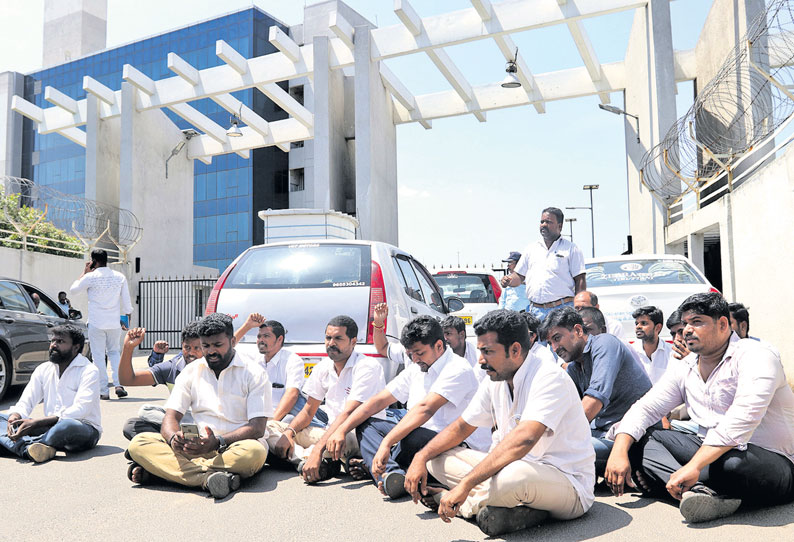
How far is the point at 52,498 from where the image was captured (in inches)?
168

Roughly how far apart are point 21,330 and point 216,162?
39.3 metres

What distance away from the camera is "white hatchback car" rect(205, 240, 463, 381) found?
19.6 ft

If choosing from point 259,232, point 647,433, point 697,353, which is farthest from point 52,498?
point 259,232

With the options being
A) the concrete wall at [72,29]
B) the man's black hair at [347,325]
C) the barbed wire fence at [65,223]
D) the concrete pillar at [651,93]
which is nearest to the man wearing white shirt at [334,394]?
the man's black hair at [347,325]

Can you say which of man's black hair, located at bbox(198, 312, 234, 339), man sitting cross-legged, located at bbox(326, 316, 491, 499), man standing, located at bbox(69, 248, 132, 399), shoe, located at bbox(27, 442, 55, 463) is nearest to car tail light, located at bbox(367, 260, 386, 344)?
man sitting cross-legged, located at bbox(326, 316, 491, 499)

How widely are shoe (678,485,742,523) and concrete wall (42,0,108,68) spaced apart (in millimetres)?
55987

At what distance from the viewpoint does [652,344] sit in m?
5.83

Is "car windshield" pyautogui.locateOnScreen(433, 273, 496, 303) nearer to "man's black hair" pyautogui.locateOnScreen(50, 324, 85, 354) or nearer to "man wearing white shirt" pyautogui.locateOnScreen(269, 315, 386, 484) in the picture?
"man wearing white shirt" pyautogui.locateOnScreen(269, 315, 386, 484)

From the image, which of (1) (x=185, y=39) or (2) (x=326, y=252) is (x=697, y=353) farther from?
(1) (x=185, y=39)

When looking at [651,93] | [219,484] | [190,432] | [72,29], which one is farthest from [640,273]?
[72,29]

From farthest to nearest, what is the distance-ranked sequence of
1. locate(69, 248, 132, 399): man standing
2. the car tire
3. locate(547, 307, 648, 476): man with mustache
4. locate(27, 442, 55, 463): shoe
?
1. locate(69, 248, 132, 399): man standing
2. the car tire
3. locate(27, 442, 55, 463): shoe
4. locate(547, 307, 648, 476): man with mustache

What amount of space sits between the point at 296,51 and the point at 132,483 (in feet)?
55.6

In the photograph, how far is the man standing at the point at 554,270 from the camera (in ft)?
22.9

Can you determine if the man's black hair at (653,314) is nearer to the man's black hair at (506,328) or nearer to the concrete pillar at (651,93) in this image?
the man's black hair at (506,328)
